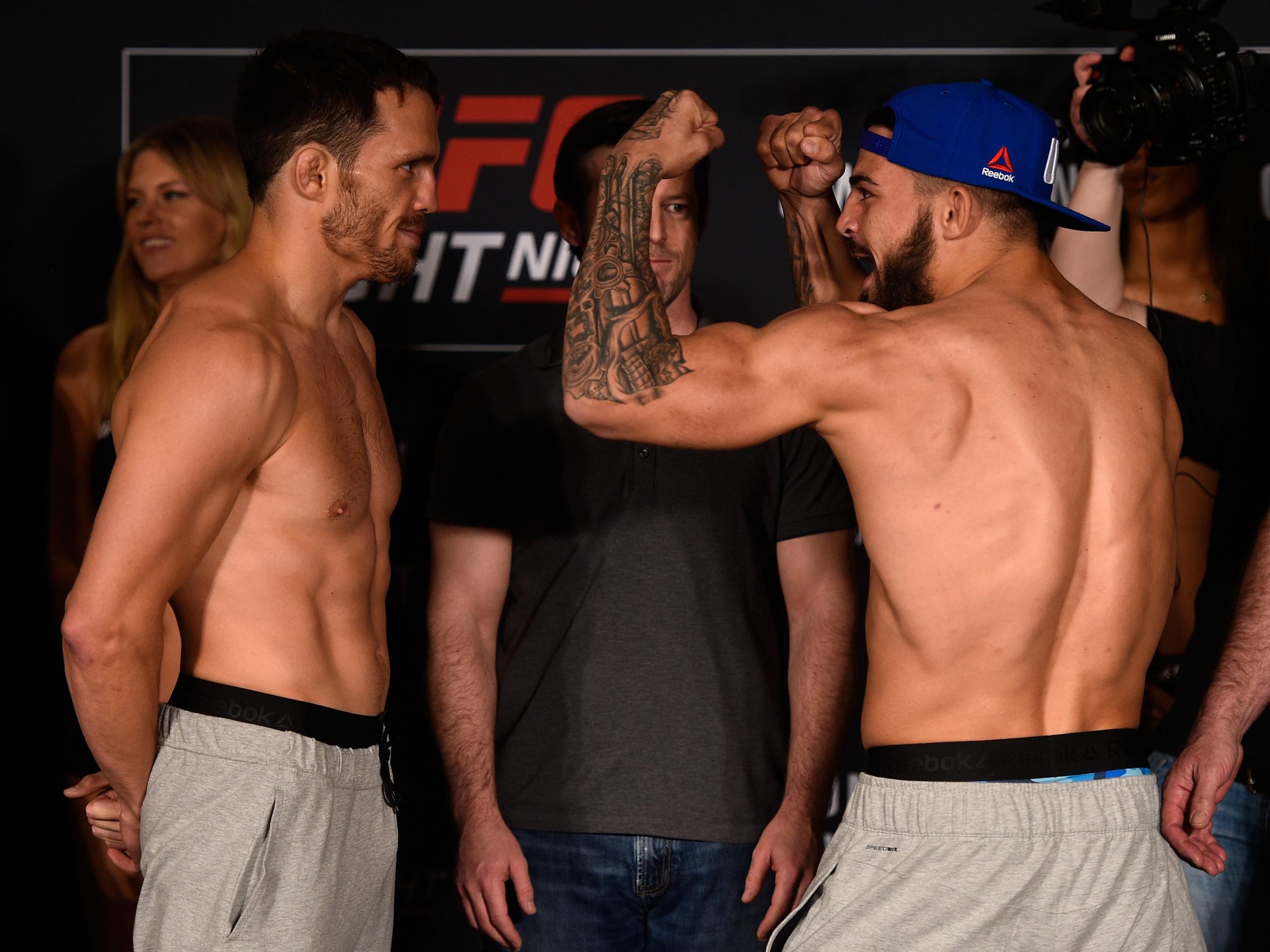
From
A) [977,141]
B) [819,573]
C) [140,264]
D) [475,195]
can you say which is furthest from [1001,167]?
[140,264]

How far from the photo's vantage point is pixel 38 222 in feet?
9.97

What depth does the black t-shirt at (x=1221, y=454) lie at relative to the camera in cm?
238

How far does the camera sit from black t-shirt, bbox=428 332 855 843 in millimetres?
2189

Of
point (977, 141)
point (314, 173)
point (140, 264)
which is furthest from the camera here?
point (140, 264)

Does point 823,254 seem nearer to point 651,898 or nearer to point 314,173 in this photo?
point 314,173

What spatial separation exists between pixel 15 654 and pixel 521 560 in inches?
55.8

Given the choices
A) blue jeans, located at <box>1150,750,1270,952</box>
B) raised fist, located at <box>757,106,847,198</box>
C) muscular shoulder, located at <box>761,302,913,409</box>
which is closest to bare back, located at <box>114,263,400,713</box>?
muscular shoulder, located at <box>761,302,913,409</box>

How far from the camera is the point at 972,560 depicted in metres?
1.66

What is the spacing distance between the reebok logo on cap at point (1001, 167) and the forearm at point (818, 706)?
0.80 m

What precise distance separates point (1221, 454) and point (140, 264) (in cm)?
236

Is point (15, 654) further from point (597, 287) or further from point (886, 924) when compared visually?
point (886, 924)

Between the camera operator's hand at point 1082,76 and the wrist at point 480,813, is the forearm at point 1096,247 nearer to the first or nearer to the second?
the camera operator's hand at point 1082,76

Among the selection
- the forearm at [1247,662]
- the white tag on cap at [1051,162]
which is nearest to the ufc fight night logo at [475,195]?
the white tag on cap at [1051,162]

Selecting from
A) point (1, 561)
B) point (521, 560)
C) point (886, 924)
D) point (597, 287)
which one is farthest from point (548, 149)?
point (886, 924)
